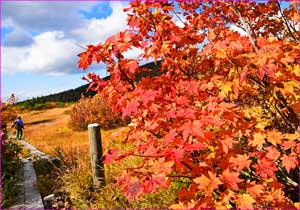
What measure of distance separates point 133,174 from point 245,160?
2.71 ft

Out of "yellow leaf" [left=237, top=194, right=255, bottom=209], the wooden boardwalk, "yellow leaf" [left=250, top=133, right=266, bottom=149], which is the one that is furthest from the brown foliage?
"yellow leaf" [left=237, top=194, right=255, bottom=209]

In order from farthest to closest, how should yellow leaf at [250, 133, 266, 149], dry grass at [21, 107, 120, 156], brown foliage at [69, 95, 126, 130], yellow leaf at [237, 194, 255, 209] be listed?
brown foliage at [69, 95, 126, 130] < dry grass at [21, 107, 120, 156] < yellow leaf at [250, 133, 266, 149] < yellow leaf at [237, 194, 255, 209]

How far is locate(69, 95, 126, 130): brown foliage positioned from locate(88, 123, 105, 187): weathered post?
7.30m

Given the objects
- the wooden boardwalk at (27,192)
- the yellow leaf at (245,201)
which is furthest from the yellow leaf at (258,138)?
the wooden boardwalk at (27,192)

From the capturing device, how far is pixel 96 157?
5.59 meters

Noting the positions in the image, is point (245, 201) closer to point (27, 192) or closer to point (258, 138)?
point (258, 138)

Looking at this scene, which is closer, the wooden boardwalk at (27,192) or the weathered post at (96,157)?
the wooden boardwalk at (27,192)

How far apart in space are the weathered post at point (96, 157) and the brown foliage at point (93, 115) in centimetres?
730

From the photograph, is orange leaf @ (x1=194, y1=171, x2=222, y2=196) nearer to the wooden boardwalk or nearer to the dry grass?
the wooden boardwalk

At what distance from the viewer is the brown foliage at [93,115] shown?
13.3 m

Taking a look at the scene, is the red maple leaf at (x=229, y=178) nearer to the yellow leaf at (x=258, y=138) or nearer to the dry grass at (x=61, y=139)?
the yellow leaf at (x=258, y=138)

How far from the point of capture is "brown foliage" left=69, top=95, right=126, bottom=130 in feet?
43.8

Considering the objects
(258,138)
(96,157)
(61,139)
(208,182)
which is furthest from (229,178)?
(61,139)

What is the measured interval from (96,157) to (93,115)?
858 centimetres
